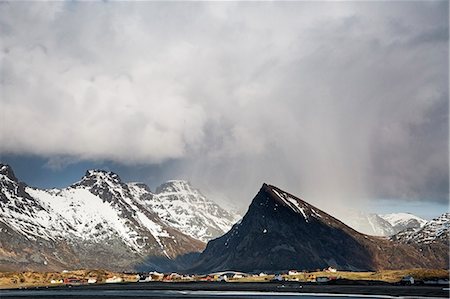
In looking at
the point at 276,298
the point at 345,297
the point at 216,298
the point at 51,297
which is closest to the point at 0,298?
the point at 51,297

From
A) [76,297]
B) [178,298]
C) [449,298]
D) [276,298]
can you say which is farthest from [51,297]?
[449,298]

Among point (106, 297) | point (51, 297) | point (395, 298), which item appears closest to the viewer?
point (395, 298)

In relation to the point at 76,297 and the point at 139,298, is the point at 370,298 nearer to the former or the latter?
the point at 139,298

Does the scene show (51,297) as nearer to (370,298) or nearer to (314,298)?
(314,298)

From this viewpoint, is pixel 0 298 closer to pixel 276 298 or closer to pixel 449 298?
pixel 276 298

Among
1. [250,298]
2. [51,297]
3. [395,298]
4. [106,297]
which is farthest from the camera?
[51,297]

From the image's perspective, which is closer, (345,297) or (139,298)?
(345,297)

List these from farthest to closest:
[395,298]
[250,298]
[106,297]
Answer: [106,297] < [250,298] < [395,298]

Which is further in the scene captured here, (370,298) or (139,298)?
(139,298)

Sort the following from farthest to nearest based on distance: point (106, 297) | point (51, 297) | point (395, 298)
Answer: point (51, 297) < point (106, 297) < point (395, 298)

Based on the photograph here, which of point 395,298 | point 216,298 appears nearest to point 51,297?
point 216,298
